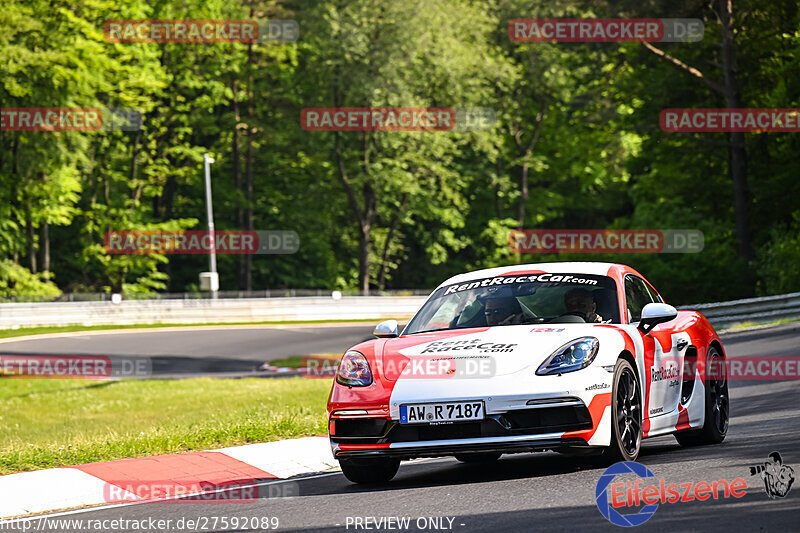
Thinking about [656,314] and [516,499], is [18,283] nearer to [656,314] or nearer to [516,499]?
[656,314]

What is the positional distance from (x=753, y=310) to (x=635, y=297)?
63.8ft

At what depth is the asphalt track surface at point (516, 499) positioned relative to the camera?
6051 mm

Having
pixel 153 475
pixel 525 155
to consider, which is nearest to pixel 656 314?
pixel 153 475

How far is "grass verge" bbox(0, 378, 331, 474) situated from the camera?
10.5 meters

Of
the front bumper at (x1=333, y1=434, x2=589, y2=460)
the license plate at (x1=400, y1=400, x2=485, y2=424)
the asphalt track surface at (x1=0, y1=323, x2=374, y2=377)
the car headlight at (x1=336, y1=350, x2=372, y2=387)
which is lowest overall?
the asphalt track surface at (x1=0, y1=323, x2=374, y2=377)

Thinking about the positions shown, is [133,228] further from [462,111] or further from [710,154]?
[710,154]

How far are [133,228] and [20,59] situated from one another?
11.7 metres

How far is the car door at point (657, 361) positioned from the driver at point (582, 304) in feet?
1.04

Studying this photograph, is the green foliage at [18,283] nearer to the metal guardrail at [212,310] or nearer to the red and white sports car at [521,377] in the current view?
the metal guardrail at [212,310]

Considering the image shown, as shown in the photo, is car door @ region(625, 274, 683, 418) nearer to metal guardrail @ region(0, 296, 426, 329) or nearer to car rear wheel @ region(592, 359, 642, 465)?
car rear wheel @ region(592, 359, 642, 465)

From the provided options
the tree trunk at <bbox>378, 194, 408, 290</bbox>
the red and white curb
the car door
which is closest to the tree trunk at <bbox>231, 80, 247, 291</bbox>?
the tree trunk at <bbox>378, 194, 408, 290</bbox>

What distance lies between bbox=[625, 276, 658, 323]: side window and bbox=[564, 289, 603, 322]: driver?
13.0 inches

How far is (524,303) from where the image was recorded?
9.02 meters

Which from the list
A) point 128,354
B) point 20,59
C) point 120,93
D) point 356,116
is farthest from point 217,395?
point 356,116
